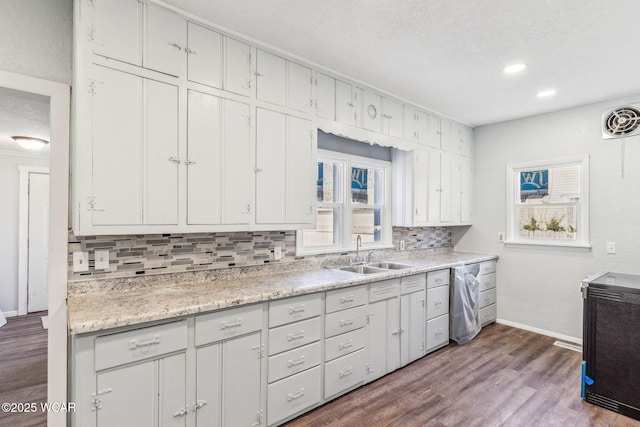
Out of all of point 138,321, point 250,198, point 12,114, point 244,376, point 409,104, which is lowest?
point 244,376

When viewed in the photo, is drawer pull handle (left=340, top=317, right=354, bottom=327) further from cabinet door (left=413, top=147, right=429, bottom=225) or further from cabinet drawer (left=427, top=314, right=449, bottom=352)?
cabinet door (left=413, top=147, right=429, bottom=225)

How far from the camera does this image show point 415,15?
80.3 inches

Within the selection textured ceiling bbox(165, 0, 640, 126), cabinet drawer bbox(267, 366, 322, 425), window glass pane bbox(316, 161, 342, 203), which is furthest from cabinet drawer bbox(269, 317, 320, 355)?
textured ceiling bbox(165, 0, 640, 126)

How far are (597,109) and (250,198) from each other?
12.7ft

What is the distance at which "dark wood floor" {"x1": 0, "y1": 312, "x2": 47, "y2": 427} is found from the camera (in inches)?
91.3

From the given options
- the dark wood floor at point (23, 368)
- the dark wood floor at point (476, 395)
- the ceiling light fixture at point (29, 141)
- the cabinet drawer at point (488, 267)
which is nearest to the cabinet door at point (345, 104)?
the dark wood floor at point (476, 395)

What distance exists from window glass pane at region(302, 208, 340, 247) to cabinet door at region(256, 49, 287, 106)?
130 cm

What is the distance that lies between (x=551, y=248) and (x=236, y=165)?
3804 millimetres

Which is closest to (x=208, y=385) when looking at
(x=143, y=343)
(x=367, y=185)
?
(x=143, y=343)

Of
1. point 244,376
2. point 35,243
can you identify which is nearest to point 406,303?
point 244,376

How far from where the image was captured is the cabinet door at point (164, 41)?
1933 millimetres

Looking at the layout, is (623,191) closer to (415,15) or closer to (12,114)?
(415,15)

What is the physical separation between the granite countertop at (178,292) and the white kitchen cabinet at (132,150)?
47 centimetres

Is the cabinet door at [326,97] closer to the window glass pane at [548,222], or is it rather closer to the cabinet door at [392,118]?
the cabinet door at [392,118]
